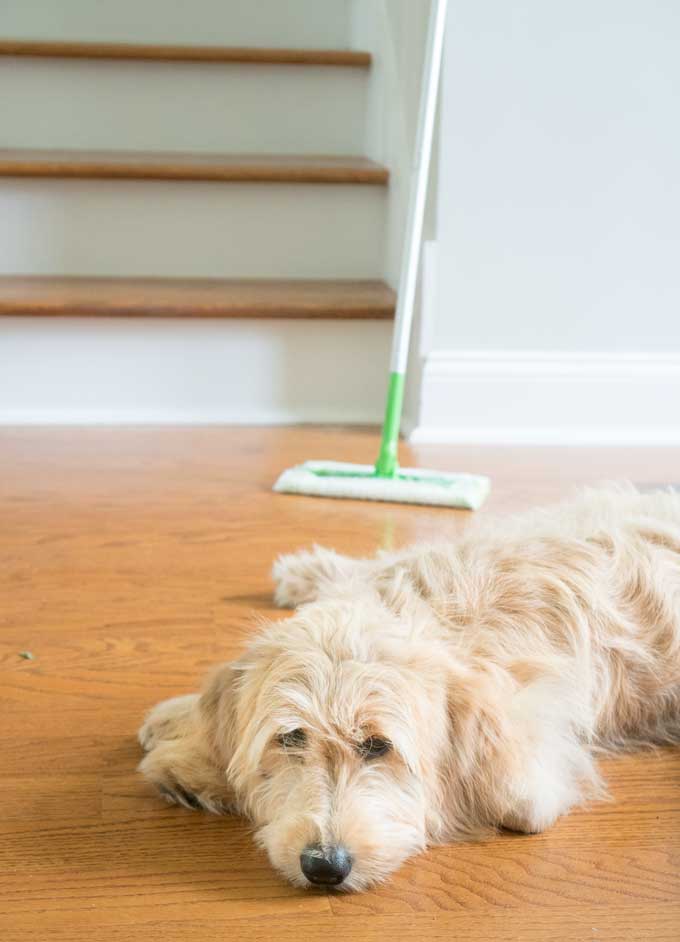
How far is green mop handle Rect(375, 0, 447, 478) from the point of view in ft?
8.78

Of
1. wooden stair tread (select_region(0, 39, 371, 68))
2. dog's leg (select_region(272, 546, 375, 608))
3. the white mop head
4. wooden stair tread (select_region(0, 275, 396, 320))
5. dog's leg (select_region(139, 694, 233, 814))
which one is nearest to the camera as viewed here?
dog's leg (select_region(139, 694, 233, 814))

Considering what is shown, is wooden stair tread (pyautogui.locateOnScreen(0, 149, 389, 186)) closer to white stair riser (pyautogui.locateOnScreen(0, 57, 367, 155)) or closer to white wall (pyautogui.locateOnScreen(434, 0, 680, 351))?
white stair riser (pyautogui.locateOnScreen(0, 57, 367, 155))


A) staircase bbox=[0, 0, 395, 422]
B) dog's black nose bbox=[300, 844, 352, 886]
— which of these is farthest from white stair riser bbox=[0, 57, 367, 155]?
dog's black nose bbox=[300, 844, 352, 886]

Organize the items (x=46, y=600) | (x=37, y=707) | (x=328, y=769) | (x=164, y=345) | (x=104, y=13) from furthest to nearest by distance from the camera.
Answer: (x=104, y=13)
(x=164, y=345)
(x=46, y=600)
(x=37, y=707)
(x=328, y=769)

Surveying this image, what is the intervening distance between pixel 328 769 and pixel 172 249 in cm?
241

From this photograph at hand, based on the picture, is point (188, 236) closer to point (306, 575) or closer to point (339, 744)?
point (306, 575)

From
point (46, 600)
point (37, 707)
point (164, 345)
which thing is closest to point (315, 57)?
point (164, 345)

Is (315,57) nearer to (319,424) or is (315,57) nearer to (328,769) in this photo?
(319,424)

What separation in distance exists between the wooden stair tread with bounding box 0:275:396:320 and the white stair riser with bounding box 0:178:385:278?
5.2 inches

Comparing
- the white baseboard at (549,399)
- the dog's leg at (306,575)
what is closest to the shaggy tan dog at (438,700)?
the dog's leg at (306,575)

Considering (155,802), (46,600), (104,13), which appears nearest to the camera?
(155,802)

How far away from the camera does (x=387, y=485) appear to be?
2.62 m

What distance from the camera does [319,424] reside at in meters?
3.20

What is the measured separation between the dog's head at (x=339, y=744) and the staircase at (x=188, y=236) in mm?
1868
